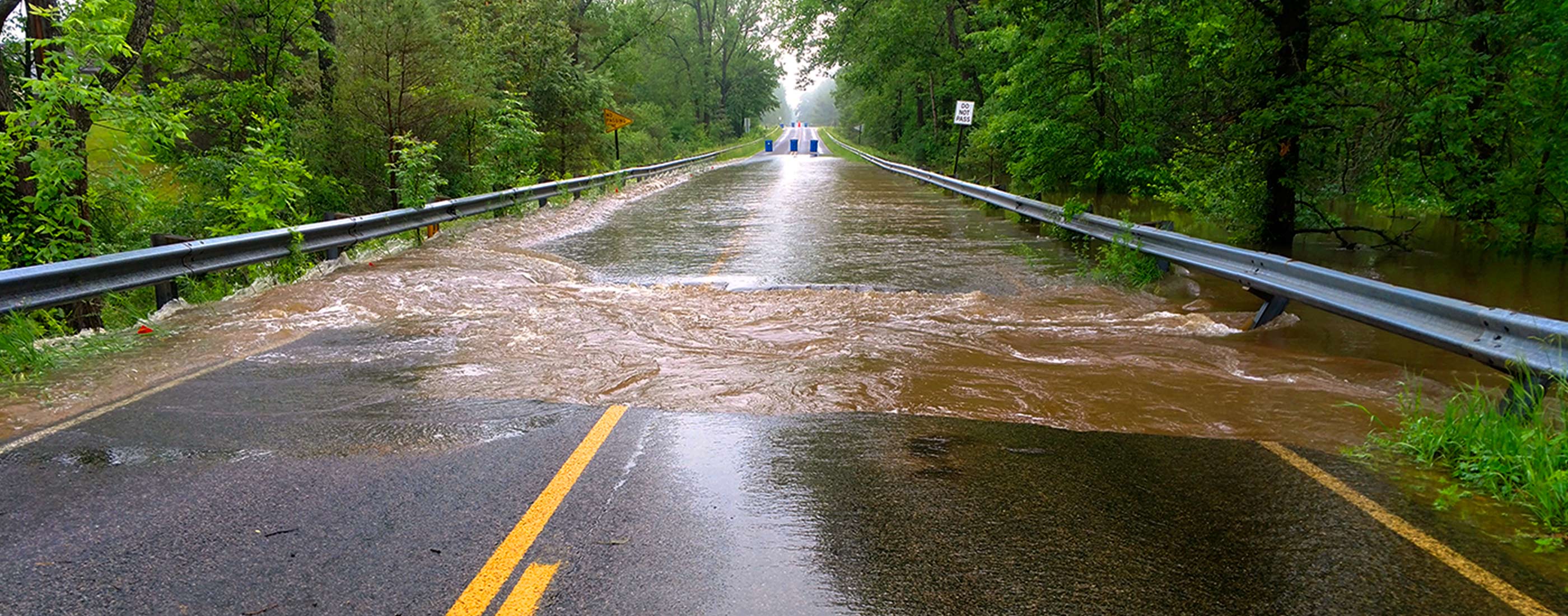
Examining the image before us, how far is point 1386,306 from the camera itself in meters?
6.84

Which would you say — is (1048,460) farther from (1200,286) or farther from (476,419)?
(1200,286)

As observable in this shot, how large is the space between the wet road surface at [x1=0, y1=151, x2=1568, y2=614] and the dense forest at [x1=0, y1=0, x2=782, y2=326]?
2808mm

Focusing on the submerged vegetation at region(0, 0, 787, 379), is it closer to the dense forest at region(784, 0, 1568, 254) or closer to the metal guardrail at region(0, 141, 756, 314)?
the metal guardrail at region(0, 141, 756, 314)

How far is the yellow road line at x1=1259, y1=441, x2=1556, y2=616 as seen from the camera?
361 centimetres

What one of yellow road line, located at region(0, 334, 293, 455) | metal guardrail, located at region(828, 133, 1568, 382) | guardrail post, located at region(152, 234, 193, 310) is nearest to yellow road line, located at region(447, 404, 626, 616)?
yellow road line, located at region(0, 334, 293, 455)

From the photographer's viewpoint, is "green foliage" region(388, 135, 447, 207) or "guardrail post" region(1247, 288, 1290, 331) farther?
"green foliage" region(388, 135, 447, 207)

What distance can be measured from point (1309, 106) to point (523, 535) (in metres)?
10.7

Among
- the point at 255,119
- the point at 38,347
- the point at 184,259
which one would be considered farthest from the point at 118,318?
the point at 255,119

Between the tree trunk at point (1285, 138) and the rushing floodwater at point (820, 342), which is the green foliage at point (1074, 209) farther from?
the tree trunk at point (1285, 138)

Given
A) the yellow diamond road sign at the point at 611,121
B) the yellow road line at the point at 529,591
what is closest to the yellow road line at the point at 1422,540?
the yellow road line at the point at 529,591

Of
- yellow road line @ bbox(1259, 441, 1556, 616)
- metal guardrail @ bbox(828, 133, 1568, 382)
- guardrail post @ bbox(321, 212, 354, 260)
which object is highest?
metal guardrail @ bbox(828, 133, 1568, 382)

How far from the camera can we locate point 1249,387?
21.9ft

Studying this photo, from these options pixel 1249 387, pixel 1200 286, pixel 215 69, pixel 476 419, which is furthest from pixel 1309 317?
pixel 215 69

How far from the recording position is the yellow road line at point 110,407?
5.32 meters
